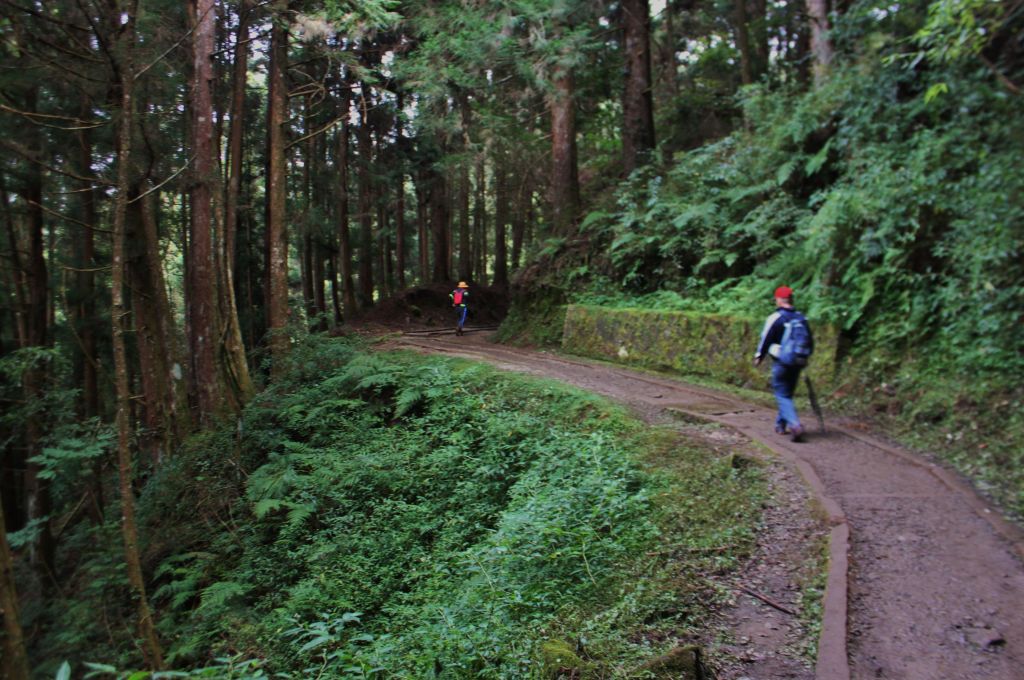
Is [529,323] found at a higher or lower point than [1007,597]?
higher

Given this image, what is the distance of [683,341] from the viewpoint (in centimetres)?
1191

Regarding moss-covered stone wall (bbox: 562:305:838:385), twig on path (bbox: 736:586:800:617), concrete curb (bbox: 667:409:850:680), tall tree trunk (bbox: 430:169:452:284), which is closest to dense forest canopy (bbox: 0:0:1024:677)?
moss-covered stone wall (bbox: 562:305:838:385)

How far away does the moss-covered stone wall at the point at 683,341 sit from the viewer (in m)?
9.82

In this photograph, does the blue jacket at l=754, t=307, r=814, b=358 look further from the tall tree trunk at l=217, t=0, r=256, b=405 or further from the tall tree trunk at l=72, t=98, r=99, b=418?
the tall tree trunk at l=72, t=98, r=99, b=418

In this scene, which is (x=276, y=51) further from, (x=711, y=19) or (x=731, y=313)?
(x=711, y=19)

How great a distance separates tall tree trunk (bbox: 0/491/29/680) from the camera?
416 centimetres

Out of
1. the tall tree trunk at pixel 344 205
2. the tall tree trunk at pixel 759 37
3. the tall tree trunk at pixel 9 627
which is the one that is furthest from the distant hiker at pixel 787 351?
the tall tree trunk at pixel 344 205

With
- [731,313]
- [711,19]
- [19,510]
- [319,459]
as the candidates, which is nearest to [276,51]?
[319,459]

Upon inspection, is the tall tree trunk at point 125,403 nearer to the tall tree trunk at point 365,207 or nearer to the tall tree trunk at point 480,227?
the tall tree trunk at point 365,207

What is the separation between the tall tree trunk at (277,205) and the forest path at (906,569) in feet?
34.7

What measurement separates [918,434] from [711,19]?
75.8 ft

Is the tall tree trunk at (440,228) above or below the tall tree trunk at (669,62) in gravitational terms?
below

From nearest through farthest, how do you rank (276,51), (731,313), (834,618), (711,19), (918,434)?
(834,618) < (918,434) < (731,313) < (276,51) < (711,19)

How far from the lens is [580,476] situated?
6.24 m
